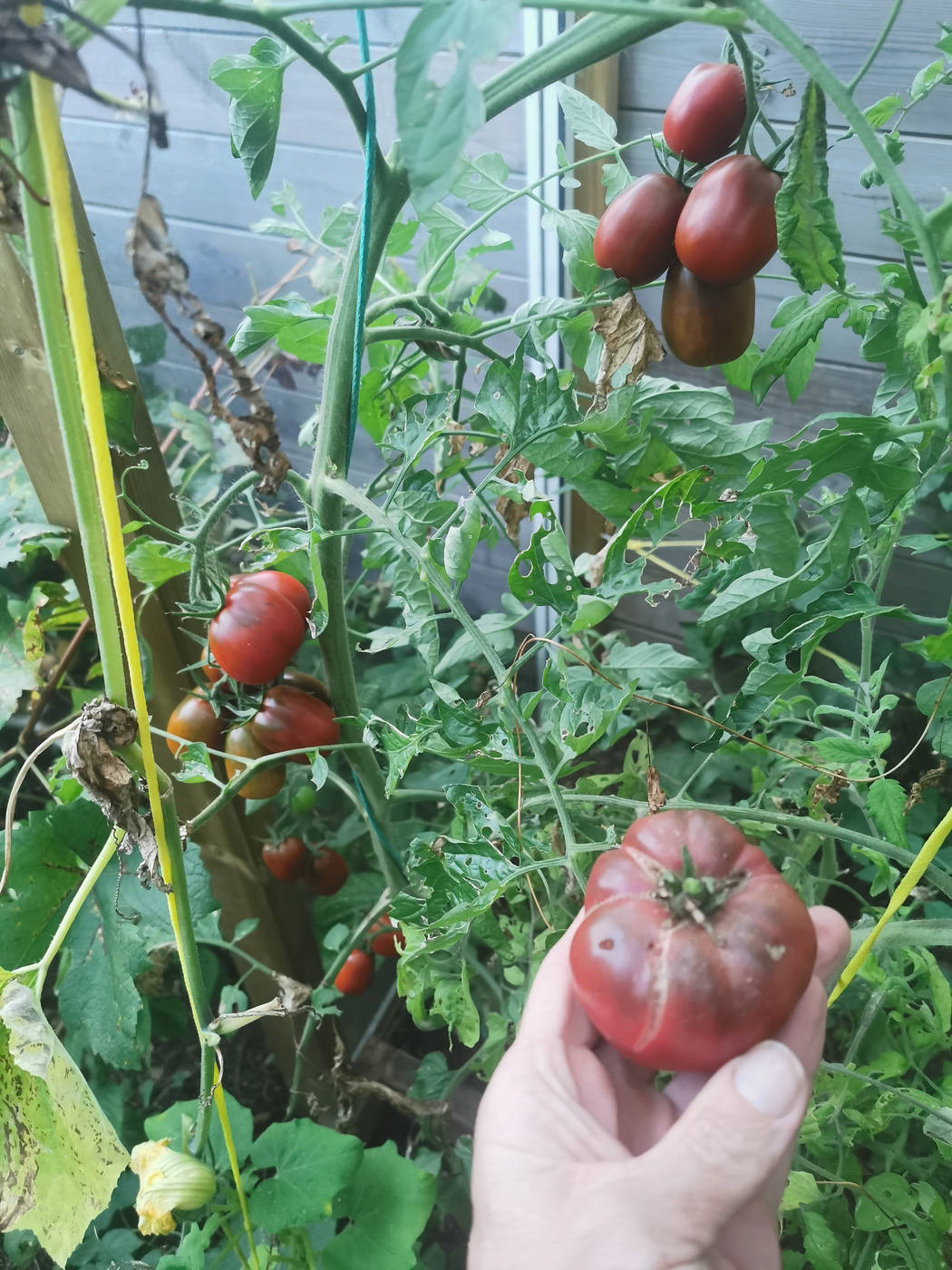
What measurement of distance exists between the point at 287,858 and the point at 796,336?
788 millimetres

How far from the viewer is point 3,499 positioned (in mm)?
935

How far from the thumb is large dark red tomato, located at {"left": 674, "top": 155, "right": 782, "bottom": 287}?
518 mm

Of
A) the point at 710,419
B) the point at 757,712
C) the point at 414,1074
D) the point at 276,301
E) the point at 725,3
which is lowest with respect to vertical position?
the point at 414,1074

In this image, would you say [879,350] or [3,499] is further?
[3,499]

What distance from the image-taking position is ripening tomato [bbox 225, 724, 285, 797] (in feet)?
2.46

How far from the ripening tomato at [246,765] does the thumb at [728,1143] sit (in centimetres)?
45

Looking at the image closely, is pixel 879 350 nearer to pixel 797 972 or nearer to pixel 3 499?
pixel 797 972

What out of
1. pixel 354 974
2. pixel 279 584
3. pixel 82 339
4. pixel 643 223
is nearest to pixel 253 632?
pixel 279 584

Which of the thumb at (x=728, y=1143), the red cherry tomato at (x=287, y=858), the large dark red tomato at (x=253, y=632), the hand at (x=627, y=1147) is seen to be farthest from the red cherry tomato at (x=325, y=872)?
the thumb at (x=728, y=1143)

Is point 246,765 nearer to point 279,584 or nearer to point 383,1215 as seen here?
point 279,584

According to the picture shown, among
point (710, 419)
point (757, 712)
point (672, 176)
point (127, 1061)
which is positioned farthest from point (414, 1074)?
point (672, 176)

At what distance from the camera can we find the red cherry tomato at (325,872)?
104cm

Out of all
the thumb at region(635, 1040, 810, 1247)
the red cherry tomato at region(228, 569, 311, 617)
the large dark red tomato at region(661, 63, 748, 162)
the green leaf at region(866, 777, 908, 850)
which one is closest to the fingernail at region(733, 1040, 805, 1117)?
the thumb at region(635, 1040, 810, 1247)

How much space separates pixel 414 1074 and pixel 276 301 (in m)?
1.07
